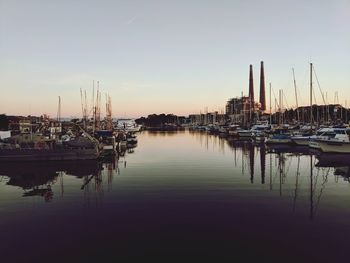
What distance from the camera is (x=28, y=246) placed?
43.3 feet

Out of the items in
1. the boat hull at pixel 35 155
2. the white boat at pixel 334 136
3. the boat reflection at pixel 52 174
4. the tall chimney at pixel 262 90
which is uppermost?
the tall chimney at pixel 262 90

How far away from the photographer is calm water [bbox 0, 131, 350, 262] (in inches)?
494

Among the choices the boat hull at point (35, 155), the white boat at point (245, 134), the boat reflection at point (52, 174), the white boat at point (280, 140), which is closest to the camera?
the boat reflection at point (52, 174)

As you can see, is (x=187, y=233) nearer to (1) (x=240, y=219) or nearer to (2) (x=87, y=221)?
(1) (x=240, y=219)

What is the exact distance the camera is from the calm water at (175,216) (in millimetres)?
12539

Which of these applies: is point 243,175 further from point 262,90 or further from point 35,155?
point 262,90

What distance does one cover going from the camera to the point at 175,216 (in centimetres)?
1709

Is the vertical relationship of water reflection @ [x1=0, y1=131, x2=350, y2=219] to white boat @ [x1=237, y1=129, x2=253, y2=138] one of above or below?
below

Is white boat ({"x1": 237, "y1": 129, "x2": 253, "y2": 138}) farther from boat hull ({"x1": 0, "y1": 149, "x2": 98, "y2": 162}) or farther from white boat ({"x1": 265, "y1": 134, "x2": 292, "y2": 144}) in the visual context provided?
boat hull ({"x1": 0, "y1": 149, "x2": 98, "y2": 162})

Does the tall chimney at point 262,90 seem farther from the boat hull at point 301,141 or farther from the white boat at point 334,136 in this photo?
the white boat at point 334,136

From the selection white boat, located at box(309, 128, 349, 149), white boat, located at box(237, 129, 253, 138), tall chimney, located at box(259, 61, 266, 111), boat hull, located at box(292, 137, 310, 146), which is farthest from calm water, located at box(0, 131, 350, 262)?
tall chimney, located at box(259, 61, 266, 111)

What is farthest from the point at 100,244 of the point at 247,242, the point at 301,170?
the point at 301,170

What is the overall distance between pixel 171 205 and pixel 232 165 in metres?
18.6

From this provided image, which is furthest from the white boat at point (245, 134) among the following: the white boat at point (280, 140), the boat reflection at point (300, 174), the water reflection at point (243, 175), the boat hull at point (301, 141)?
the water reflection at point (243, 175)
